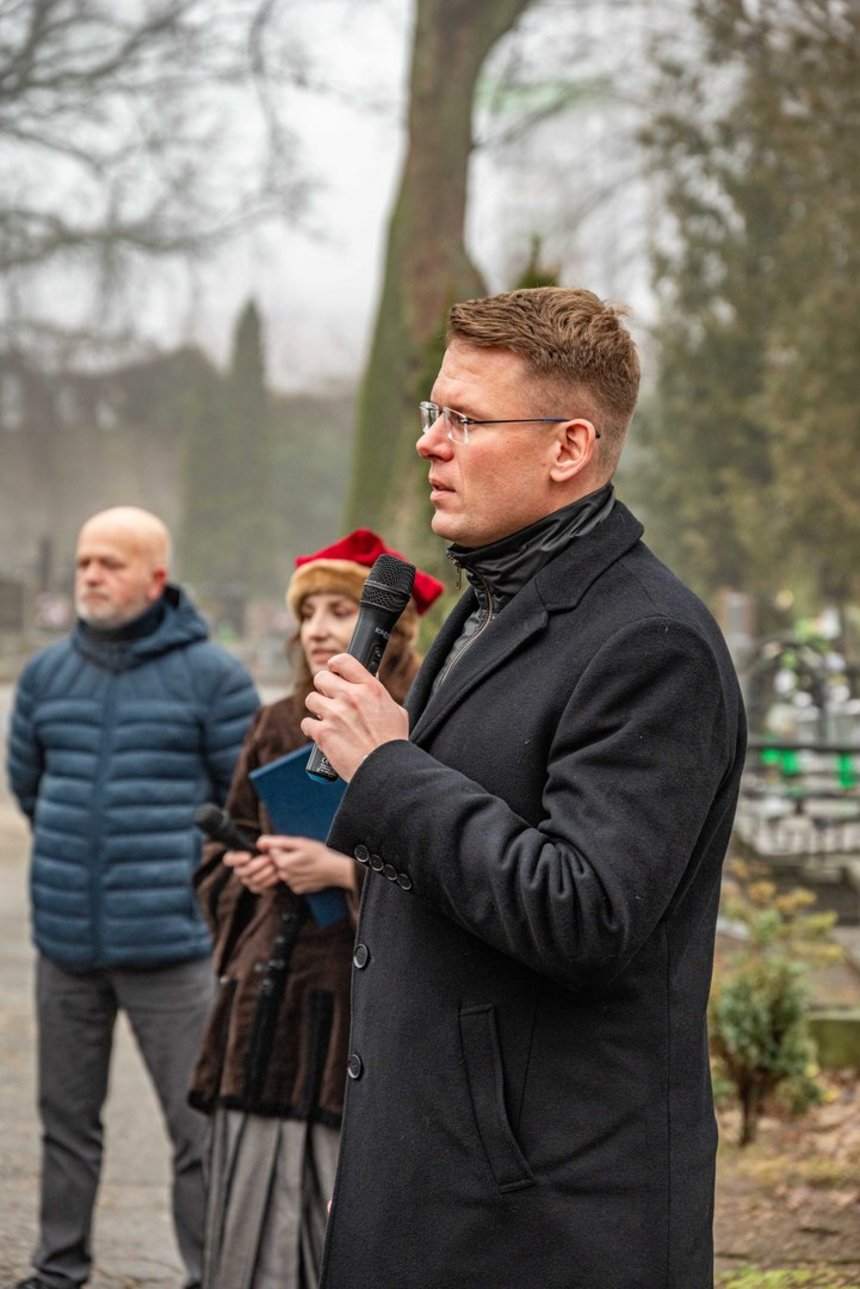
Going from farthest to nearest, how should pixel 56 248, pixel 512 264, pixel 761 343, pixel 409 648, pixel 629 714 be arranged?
1. pixel 761 343
2. pixel 56 248
3. pixel 512 264
4. pixel 409 648
5. pixel 629 714

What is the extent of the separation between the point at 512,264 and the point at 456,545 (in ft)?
76.6

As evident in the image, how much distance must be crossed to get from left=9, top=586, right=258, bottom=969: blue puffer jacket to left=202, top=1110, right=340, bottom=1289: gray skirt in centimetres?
108

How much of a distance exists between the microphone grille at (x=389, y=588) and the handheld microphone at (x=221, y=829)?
61.9 inches

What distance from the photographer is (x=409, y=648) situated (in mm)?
4207

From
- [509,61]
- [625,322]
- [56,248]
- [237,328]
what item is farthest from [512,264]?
[237,328]

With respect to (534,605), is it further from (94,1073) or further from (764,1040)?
(764,1040)

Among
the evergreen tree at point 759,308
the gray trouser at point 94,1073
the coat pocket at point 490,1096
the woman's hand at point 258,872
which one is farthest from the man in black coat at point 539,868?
the evergreen tree at point 759,308

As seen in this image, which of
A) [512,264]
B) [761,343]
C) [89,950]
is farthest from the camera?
[761,343]

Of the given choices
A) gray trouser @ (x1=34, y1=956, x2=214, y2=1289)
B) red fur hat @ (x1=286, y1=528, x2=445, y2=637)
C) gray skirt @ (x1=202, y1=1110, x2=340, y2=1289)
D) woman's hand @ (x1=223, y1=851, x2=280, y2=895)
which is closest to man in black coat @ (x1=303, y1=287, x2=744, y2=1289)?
gray skirt @ (x1=202, y1=1110, x2=340, y2=1289)

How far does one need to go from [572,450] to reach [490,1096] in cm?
83

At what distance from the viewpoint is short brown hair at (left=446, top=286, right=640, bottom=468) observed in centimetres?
231

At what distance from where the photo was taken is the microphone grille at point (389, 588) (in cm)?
250

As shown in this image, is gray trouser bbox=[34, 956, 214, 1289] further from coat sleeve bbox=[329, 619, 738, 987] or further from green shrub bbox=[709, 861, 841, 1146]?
Result: coat sleeve bbox=[329, 619, 738, 987]

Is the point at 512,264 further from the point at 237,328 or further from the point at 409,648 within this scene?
the point at 237,328
